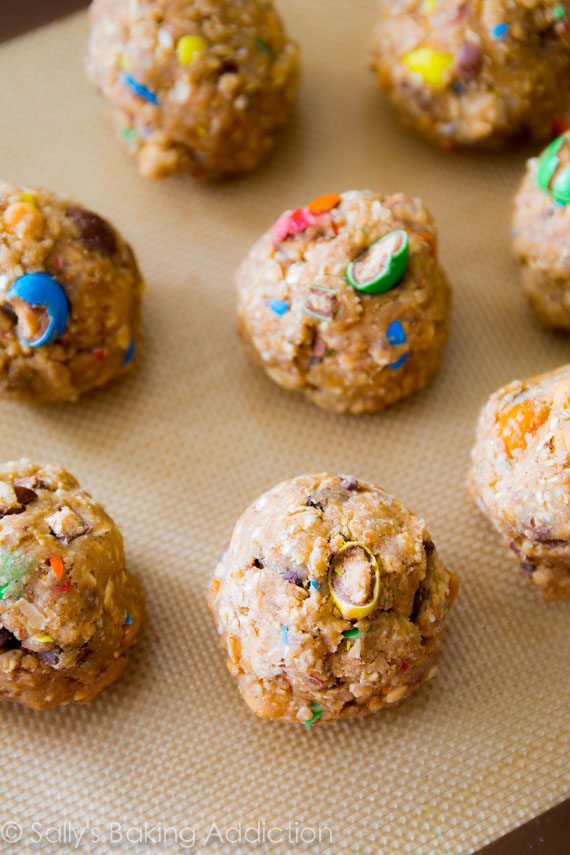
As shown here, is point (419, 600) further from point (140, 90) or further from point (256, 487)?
point (140, 90)

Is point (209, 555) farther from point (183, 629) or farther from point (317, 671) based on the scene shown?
point (317, 671)

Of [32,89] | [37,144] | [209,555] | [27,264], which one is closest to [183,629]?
[209,555]

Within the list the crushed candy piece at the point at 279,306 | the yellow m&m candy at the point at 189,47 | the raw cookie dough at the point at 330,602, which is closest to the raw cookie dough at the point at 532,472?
the raw cookie dough at the point at 330,602

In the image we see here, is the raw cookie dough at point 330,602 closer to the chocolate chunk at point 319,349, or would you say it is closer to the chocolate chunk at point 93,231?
the chocolate chunk at point 319,349

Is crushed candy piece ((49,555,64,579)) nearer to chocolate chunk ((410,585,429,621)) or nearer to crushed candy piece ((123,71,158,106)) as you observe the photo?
chocolate chunk ((410,585,429,621))

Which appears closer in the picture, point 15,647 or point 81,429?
point 15,647

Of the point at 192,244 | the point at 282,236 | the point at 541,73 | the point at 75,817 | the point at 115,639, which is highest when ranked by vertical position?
the point at 541,73

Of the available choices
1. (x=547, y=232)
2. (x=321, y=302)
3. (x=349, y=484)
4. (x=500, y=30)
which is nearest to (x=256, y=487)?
(x=349, y=484)
